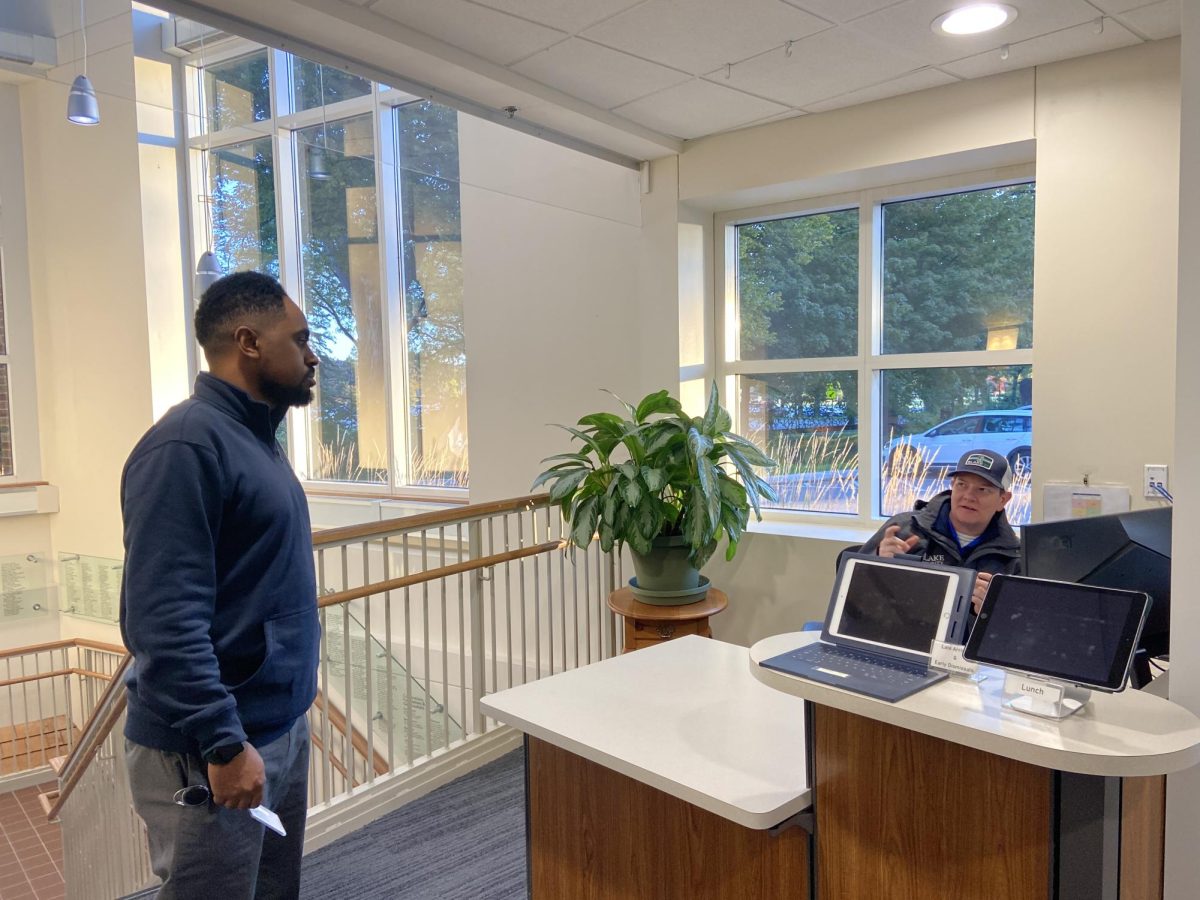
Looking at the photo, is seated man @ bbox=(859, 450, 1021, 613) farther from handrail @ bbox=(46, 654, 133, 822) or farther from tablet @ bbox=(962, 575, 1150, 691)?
handrail @ bbox=(46, 654, 133, 822)

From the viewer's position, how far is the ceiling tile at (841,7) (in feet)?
7.83

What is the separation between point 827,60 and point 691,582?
6.58 feet

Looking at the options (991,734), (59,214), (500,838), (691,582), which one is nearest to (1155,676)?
(991,734)

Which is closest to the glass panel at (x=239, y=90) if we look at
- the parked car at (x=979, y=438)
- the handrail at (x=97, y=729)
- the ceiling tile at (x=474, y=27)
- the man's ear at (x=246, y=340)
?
the ceiling tile at (x=474, y=27)

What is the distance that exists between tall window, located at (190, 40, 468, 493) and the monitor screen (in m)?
3.94

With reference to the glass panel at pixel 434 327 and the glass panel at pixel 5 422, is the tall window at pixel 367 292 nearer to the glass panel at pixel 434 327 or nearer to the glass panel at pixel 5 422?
the glass panel at pixel 434 327

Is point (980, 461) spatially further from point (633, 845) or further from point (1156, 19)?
point (633, 845)

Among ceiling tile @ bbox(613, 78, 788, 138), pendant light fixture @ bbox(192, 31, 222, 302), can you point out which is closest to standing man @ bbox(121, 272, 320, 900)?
ceiling tile @ bbox(613, 78, 788, 138)

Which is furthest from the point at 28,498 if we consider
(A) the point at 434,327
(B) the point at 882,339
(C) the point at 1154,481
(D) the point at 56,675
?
(C) the point at 1154,481

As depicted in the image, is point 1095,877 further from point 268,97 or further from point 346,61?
point 268,97

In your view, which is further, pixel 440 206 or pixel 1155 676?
pixel 440 206

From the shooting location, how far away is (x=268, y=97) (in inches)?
115

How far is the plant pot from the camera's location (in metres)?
3.32

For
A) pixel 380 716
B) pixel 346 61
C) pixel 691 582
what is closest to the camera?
pixel 346 61
